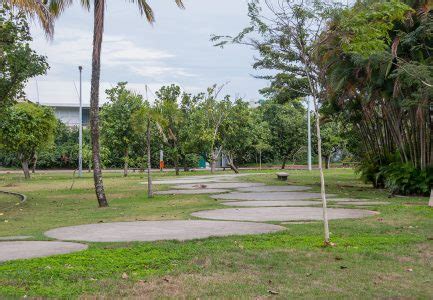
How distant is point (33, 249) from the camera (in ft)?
25.2

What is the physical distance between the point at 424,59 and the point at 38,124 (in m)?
23.9

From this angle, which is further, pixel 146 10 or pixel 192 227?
pixel 146 10

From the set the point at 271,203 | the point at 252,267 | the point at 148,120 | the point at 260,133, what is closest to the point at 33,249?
the point at 252,267

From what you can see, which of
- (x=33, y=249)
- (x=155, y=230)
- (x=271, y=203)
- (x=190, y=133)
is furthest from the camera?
(x=190, y=133)

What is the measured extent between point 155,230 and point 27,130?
24.9 metres

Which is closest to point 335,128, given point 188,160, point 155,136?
point 188,160

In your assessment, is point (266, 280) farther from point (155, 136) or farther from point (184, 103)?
point (184, 103)

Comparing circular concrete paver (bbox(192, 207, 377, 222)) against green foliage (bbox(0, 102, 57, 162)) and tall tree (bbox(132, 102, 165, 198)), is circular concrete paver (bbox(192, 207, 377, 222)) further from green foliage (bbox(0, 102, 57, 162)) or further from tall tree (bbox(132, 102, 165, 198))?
green foliage (bbox(0, 102, 57, 162))

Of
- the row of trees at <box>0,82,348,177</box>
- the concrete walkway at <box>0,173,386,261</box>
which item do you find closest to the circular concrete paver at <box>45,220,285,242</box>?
the concrete walkway at <box>0,173,386,261</box>

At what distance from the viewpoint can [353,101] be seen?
1967 cm

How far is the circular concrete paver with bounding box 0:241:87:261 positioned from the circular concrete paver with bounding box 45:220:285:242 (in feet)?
1.84

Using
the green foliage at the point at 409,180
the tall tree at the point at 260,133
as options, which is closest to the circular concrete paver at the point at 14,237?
the green foliage at the point at 409,180

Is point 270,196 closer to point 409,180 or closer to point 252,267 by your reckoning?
point 409,180

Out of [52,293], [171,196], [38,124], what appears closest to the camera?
[52,293]
